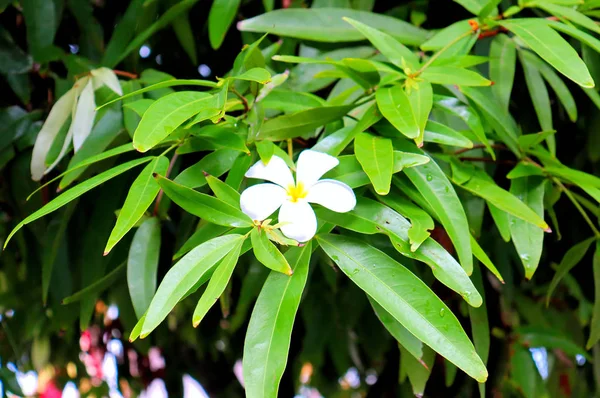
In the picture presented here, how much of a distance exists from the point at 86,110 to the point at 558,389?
1.02 metres

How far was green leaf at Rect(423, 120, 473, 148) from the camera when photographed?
1.52 feet

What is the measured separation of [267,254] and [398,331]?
0.53 feet

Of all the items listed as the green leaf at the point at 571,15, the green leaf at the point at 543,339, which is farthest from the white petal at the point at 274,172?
the green leaf at the point at 543,339

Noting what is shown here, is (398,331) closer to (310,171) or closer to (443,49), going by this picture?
(310,171)

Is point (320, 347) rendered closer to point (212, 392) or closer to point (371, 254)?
point (212, 392)

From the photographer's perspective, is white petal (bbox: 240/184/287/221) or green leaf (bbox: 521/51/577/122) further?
green leaf (bbox: 521/51/577/122)

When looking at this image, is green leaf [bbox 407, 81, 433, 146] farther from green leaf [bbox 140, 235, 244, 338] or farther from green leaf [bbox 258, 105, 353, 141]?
green leaf [bbox 140, 235, 244, 338]

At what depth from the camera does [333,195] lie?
0.39 metres

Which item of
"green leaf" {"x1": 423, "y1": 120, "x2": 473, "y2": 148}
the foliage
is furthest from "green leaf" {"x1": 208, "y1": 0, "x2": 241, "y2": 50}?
"green leaf" {"x1": 423, "y1": 120, "x2": 473, "y2": 148}

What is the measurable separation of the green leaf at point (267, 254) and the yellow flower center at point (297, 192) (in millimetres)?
36

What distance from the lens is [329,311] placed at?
3.28 ft

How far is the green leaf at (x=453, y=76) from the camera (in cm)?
46

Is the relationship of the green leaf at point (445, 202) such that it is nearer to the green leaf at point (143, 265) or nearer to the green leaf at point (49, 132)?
the green leaf at point (143, 265)

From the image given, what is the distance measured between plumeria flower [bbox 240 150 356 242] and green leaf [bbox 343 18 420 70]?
0.14 metres
